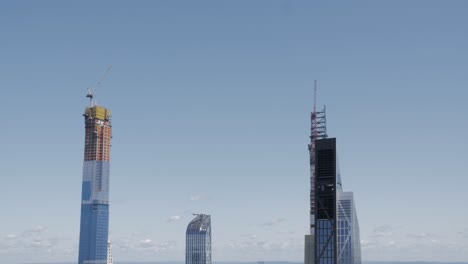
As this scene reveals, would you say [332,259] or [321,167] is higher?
[321,167]

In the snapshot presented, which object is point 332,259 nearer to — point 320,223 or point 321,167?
point 320,223

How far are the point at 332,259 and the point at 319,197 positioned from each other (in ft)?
50.2

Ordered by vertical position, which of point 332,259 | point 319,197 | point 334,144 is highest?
point 334,144

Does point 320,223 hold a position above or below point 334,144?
below

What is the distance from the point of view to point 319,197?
15138 centimetres

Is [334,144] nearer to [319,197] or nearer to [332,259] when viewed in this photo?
[319,197]

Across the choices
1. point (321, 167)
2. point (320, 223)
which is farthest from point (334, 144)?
point (320, 223)

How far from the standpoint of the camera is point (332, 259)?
151250 mm

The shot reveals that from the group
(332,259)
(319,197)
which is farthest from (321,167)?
(332,259)

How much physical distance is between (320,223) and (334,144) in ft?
67.9

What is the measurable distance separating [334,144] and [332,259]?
2863cm

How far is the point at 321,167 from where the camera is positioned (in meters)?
154

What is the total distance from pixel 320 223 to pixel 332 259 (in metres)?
9.14

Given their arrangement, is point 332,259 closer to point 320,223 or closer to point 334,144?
point 320,223
